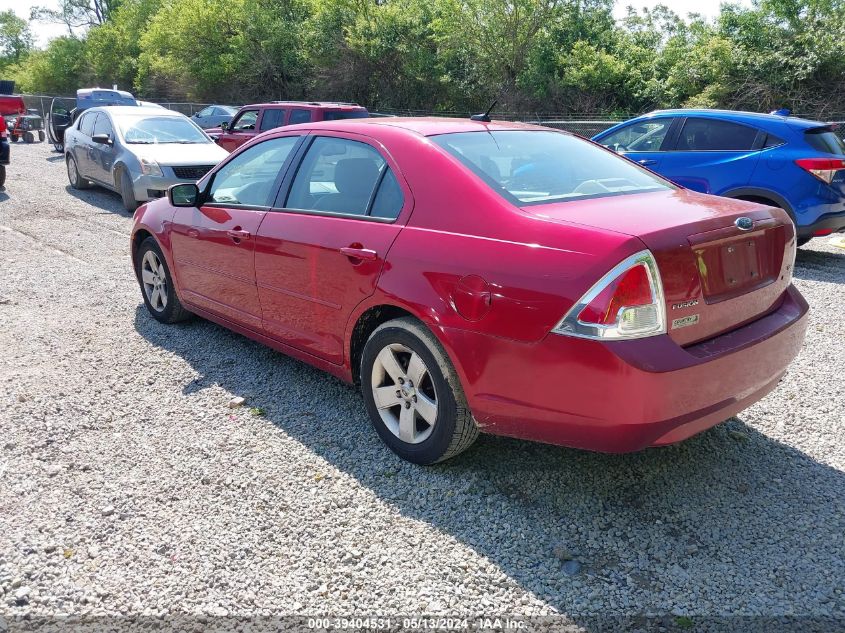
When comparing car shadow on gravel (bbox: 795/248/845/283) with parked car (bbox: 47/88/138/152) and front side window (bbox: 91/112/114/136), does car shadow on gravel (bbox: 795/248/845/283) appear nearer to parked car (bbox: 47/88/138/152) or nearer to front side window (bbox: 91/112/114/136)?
front side window (bbox: 91/112/114/136)

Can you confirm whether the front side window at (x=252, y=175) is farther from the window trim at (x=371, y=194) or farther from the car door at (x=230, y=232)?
the window trim at (x=371, y=194)

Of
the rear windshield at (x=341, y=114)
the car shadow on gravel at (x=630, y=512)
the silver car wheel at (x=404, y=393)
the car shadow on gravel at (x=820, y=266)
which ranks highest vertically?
the rear windshield at (x=341, y=114)

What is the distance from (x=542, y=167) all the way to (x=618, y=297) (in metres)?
1.19

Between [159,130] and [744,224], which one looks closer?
[744,224]

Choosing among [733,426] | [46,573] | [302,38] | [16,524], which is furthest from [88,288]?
[302,38]

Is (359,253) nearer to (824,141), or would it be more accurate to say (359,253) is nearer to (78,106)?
(824,141)

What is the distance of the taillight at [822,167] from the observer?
25.1 feet

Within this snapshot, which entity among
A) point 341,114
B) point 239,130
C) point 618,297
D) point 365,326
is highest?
point 341,114

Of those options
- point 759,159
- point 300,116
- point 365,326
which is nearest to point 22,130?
point 300,116

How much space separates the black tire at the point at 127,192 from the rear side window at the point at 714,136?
26.4 feet

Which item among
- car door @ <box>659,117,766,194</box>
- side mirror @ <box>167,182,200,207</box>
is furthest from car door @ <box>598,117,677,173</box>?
side mirror @ <box>167,182,200,207</box>

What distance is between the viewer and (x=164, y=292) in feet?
18.5

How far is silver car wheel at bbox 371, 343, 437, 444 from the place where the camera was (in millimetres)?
3387

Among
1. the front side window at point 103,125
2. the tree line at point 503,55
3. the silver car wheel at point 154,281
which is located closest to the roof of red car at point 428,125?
the silver car wheel at point 154,281
